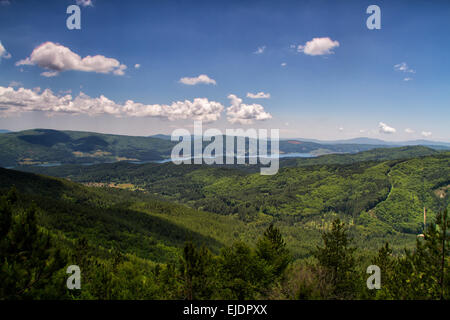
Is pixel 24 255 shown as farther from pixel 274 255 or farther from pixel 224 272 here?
pixel 274 255

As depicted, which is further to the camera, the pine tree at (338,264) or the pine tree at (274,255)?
the pine tree at (274,255)

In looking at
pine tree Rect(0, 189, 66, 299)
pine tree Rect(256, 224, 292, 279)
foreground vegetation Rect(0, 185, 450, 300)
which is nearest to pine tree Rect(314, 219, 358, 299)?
foreground vegetation Rect(0, 185, 450, 300)

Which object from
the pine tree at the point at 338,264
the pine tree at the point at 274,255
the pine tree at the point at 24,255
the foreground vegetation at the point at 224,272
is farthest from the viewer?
the pine tree at the point at 274,255

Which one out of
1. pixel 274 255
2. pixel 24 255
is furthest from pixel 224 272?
pixel 24 255

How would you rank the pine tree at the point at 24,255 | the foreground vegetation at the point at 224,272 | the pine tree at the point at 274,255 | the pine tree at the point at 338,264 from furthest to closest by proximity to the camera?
1. the pine tree at the point at 274,255
2. the pine tree at the point at 338,264
3. the foreground vegetation at the point at 224,272
4. the pine tree at the point at 24,255

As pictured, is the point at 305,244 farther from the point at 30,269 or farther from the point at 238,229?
the point at 30,269

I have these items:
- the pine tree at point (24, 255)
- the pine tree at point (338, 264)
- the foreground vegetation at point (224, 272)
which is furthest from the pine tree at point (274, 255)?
the pine tree at point (24, 255)

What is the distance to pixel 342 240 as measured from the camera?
27.8 m

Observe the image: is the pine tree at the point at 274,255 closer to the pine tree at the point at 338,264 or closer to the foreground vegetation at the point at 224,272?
the foreground vegetation at the point at 224,272

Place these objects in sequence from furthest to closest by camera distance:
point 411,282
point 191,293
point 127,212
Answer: point 127,212 < point 191,293 < point 411,282

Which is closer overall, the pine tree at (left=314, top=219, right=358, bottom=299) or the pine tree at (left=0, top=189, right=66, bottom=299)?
the pine tree at (left=0, top=189, right=66, bottom=299)

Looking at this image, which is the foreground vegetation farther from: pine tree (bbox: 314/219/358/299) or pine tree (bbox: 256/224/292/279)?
pine tree (bbox: 256/224/292/279)
